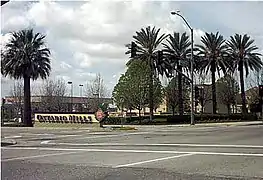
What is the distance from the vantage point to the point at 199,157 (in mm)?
15500

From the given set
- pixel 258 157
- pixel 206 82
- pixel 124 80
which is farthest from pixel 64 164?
pixel 206 82

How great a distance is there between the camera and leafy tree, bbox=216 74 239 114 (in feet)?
266

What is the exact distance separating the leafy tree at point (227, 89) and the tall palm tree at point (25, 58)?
37.5 m

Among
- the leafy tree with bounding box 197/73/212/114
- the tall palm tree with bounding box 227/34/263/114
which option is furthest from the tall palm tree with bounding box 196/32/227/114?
the leafy tree with bounding box 197/73/212/114

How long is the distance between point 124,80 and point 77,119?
9.23m

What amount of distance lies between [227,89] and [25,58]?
41.1m

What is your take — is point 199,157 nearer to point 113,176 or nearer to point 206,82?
point 113,176

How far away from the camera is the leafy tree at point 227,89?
80938mm

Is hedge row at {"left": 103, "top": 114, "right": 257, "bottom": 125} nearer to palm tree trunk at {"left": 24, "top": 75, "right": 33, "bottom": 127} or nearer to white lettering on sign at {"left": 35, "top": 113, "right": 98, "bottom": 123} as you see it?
white lettering on sign at {"left": 35, "top": 113, "right": 98, "bottom": 123}

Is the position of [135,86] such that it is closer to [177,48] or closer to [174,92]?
[177,48]

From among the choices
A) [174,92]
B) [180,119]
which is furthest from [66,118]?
[174,92]

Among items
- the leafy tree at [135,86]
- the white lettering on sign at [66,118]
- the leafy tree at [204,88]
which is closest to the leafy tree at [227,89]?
the leafy tree at [204,88]

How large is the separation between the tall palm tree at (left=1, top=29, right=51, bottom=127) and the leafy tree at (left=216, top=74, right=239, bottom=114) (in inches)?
1477

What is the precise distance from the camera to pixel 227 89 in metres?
81.6
